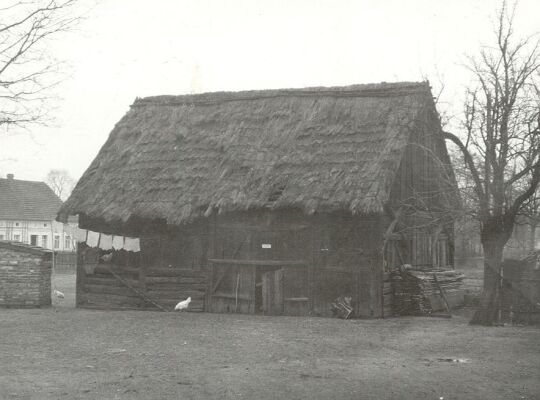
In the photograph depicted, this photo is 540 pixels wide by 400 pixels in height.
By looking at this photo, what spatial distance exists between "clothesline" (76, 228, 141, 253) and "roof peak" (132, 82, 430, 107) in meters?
5.83

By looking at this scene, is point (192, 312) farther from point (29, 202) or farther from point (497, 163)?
point (29, 202)

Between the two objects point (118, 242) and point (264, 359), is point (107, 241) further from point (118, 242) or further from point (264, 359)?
point (264, 359)

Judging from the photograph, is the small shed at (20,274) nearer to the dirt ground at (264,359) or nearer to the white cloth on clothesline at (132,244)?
the white cloth on clothesline at (132,244)

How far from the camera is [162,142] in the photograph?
21.9m

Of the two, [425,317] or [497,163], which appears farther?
[425,317]

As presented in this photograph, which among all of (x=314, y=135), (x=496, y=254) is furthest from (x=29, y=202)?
(x=496, y=254)

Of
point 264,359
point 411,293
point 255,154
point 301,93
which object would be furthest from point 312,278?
point 264,359

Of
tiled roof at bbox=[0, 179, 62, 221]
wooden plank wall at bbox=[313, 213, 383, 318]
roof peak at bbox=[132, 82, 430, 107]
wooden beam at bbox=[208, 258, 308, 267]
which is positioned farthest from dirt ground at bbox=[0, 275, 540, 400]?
tiled roof at bbox=[0, 179, 62, 221]

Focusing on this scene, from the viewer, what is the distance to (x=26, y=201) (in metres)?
57.3

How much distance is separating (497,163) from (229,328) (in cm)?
764

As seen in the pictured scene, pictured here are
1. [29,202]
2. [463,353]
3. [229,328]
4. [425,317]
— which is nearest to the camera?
[463,353]

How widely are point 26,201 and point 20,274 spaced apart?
39.1m

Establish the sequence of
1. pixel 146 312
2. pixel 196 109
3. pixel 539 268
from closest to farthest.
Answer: pixel 539 268
pixel 146 312
pixel 196 109

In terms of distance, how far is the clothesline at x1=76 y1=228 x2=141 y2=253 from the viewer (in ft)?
65.4
